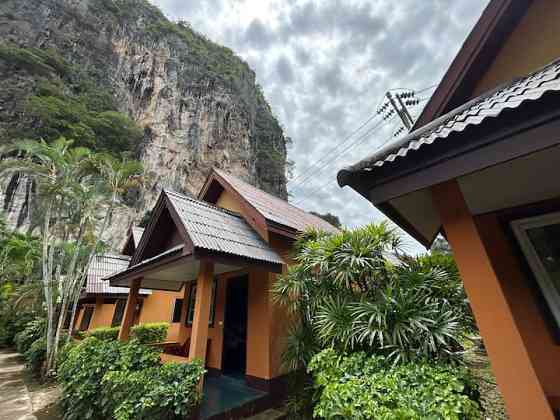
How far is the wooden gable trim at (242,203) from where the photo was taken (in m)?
6.70

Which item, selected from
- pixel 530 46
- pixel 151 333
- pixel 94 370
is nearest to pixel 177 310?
pixel 151 333

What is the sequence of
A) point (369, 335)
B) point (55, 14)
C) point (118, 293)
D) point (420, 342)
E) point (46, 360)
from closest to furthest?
point (420, 342), point (369, 335), point (46, 360), point (118, 293), point (55, 14)

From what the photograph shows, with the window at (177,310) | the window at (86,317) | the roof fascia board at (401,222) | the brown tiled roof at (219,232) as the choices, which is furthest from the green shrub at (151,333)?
the roof fascia board at (401,222)

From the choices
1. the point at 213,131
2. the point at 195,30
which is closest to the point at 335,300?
the point at 213,131

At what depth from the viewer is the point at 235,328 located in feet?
23.3

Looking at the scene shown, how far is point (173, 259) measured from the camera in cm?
500

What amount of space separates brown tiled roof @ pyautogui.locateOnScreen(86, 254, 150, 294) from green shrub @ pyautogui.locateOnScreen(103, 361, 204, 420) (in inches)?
349

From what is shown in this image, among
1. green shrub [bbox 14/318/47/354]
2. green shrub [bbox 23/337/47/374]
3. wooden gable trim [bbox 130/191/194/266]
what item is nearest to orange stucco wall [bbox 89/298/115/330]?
green shrub [bbox 14/318/47/354]

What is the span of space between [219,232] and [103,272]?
12.9 meters

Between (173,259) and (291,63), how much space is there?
26.0 metres

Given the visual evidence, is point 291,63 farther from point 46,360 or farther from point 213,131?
point 46,360

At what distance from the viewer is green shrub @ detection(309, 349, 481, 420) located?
2240 millimetres

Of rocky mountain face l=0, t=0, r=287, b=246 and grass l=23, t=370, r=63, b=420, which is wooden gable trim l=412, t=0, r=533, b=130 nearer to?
grass l=23, t=370, r=63, b=420

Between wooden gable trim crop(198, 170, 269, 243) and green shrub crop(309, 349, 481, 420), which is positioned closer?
green shrub crop(309, 349, 481, 420)
